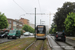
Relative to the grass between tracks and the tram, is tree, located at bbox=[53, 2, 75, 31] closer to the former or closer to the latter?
the tram

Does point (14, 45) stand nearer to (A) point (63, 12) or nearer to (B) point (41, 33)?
(B) point (41, 33)

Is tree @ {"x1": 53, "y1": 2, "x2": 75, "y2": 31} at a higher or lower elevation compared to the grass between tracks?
higher

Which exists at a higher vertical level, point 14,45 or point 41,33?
point 41,33

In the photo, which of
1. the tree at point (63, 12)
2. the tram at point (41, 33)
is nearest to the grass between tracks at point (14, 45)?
the tram at point (41, 33)

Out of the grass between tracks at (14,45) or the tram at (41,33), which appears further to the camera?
the tram at (41,33)

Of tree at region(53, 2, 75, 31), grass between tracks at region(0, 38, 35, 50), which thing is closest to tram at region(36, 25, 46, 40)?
grass between tracks at region(0, 38, 35, 50)

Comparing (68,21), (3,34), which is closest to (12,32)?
(3,34)

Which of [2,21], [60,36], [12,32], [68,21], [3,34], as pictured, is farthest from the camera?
[2,21]

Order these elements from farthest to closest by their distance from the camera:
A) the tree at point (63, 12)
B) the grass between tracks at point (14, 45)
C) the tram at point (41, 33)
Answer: the tree at point (63, 12), the tram at point (41, 33), the grass between tracks at point (14, 45)

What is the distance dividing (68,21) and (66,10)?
61.9 ft

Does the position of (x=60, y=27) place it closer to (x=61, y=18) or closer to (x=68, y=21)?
(x=61, y=18)

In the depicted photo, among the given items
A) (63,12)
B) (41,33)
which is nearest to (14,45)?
(41,33)

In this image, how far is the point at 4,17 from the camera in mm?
38031

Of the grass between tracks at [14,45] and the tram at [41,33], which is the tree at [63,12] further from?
the grass between tracks at [14,45]
